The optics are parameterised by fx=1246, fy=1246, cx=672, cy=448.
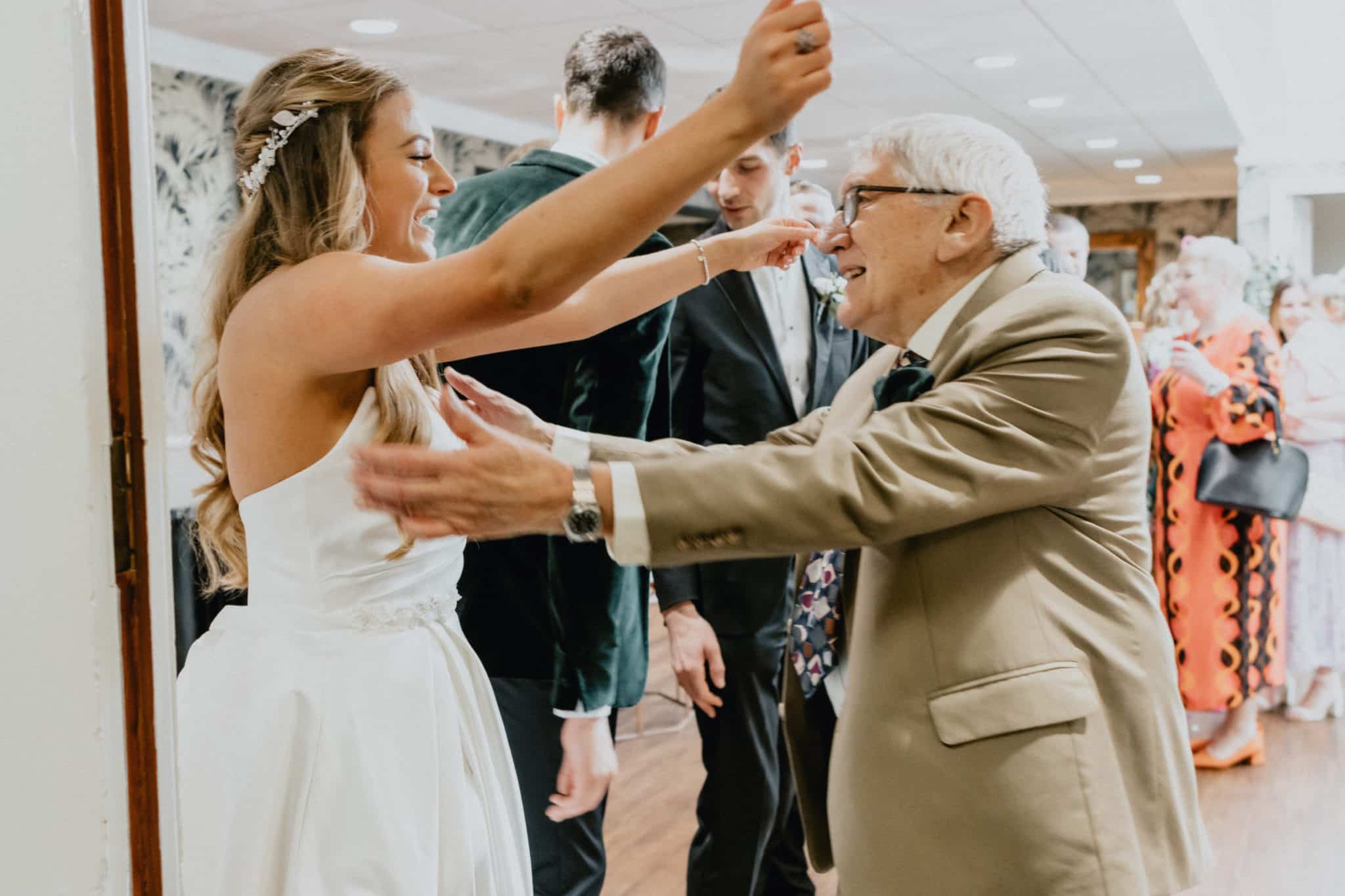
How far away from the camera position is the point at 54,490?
66 centimetres

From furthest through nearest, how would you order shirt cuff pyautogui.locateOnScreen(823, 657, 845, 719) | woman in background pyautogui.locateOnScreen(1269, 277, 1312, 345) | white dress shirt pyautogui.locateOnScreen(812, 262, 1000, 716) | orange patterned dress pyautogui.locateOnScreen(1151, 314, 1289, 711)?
woman in background pyautogui.locateOnScreen(1269, 277, 1312, 345), orange patterned dress pyautogui.locateOnScreen(1151, 314, 1289, 711), shirt cuff pyautogui.locateOnScreen(823, 657, 845, 719), white dress shirt pyautogui.locateOnScreen(812, 262, 1000, 716)

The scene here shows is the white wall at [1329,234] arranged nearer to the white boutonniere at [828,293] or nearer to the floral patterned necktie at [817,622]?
the white boutonniere at [828,293]

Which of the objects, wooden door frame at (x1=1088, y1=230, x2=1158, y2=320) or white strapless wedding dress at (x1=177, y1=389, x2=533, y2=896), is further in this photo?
wooden door frame at (x1=1088, y1=230, x2=1158, y2=320)

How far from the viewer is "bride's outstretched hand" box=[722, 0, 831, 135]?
32.5 inches

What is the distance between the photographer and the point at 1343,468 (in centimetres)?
527

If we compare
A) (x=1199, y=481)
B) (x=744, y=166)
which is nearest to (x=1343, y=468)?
(x=1199, y=481)

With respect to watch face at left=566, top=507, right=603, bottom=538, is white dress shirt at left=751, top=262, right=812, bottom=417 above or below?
above

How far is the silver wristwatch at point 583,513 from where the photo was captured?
1095mm

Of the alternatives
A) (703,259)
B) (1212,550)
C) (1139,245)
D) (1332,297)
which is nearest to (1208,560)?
(1212,550)

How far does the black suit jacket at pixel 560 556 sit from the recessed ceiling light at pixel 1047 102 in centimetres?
663

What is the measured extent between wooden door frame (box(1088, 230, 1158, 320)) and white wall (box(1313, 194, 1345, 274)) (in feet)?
5.47

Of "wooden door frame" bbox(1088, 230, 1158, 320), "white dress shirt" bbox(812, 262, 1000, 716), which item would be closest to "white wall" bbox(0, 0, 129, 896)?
"white dress shirt" bbox(812, 262, 1000, 716)

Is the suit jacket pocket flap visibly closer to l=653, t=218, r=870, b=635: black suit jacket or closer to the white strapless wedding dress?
the white strapless wedding dress

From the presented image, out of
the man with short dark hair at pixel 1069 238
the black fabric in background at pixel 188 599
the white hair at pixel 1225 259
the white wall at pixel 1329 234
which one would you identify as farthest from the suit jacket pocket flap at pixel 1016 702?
the white wall at pixel 1329 234
